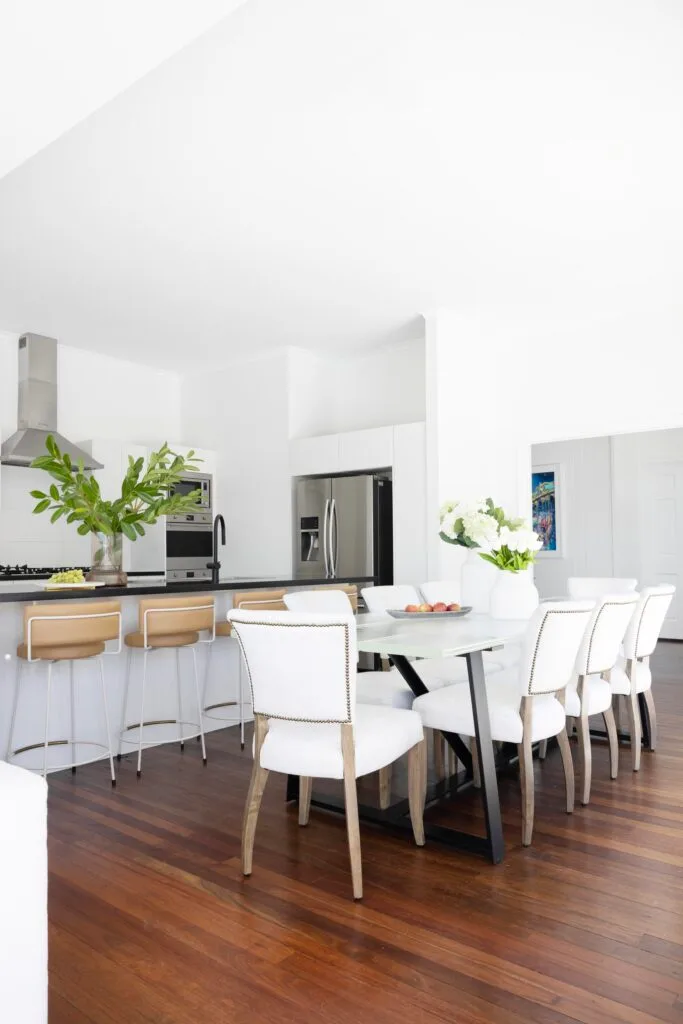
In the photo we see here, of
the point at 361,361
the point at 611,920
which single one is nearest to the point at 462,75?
the point at 611,920

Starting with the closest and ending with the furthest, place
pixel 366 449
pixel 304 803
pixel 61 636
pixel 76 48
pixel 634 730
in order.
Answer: pixel 76 48, pixel 304 803, pixel 61 636, pixel 634 730, pixel 366 449

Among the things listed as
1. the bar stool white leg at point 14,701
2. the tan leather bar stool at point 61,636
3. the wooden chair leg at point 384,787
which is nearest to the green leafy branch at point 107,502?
the tan leather bar stool at point 61,636

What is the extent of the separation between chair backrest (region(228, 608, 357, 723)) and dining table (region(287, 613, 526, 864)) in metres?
0.25

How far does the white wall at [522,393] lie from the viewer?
5.72 metres

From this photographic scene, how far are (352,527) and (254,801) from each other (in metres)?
3.77

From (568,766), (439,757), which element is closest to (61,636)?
(439,757)

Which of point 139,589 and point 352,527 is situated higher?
point 352,527

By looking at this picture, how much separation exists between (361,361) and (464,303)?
Result: 68.1 inches

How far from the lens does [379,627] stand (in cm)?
325

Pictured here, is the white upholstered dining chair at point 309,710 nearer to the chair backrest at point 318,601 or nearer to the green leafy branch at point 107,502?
the chair backrest at point 318,601

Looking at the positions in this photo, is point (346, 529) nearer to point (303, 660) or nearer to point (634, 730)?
point (634, 730)

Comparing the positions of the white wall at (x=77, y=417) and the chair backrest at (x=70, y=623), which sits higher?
the white wall at (x=77, y=417)

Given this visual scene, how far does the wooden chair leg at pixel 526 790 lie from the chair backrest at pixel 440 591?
1490mm

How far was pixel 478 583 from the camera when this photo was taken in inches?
161
